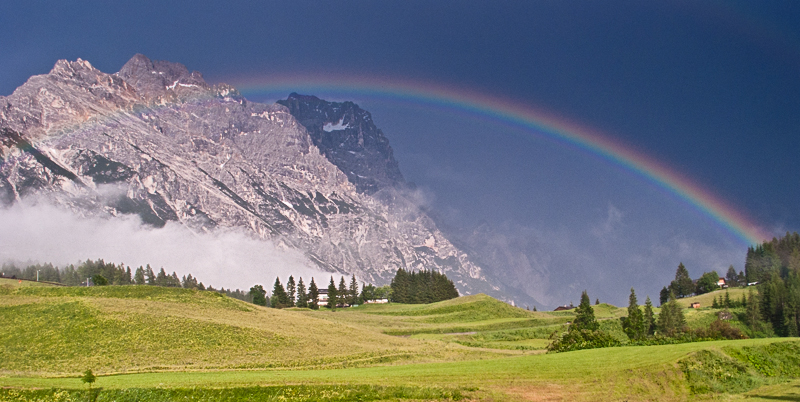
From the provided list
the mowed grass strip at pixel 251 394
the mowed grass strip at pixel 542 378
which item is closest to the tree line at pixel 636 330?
the mowed grass strip at pixel 542 378

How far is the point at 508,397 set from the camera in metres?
30.8

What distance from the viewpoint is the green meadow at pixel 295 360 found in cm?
3262

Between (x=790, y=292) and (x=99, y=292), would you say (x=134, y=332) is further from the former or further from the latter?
(x=790, y=292)

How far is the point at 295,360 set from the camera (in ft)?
179

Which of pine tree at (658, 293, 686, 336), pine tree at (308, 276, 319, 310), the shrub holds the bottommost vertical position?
the shrub

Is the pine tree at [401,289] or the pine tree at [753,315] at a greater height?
the pine tree at [401,289]

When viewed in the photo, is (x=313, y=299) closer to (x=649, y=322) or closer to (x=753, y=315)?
(x=649, y=322)

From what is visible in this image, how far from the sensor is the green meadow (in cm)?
3262

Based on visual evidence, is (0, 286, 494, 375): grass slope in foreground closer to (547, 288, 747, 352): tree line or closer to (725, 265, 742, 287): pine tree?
(547, 288, 747, 352): tree line

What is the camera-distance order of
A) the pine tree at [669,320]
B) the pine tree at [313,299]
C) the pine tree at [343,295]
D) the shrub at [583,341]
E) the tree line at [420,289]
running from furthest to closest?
1. the tree line at [420,289]
2. the pine tree at [343,295]
3. the pine tree at [313,299]
4. the pine tree at [669,320]
5. the shrub at [583,341]

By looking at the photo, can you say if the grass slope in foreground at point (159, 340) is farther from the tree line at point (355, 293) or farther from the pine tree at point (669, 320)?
the tree line at point (355, 293)

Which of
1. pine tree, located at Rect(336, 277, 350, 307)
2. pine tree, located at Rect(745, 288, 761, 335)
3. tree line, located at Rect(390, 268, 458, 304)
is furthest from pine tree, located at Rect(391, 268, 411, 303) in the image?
pine tree, located at Rect(745, 288, 761, 335)

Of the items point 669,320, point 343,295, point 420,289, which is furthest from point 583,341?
point 420,289

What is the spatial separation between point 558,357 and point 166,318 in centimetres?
4686
